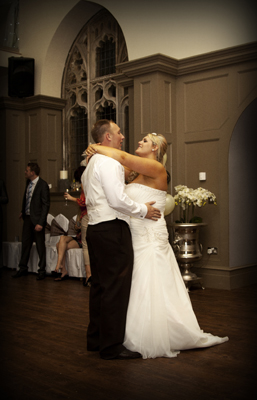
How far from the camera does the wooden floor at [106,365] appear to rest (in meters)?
2.64

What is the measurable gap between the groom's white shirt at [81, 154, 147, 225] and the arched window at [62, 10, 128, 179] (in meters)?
4.92

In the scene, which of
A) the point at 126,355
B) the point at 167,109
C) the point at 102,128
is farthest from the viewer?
the point at 167,109

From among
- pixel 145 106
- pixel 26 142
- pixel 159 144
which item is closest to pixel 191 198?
pixel 145 106

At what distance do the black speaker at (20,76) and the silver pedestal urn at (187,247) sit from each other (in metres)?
4.68

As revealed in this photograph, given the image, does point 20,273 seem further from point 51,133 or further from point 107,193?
point 107,193

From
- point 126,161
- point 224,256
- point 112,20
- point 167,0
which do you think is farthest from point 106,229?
point 112,20

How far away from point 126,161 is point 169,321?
1.20 meters

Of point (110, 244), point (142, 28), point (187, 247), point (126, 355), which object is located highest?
point (142, 28)

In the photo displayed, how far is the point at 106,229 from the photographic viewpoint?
3178 mm

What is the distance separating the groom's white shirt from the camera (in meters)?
3.11

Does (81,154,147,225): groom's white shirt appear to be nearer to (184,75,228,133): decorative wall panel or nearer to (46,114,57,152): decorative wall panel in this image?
(184,75,228,133): decorative wall panel

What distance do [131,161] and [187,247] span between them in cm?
281

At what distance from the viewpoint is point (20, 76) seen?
28.7ft

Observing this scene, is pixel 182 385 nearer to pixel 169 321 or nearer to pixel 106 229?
pixel 169 321
